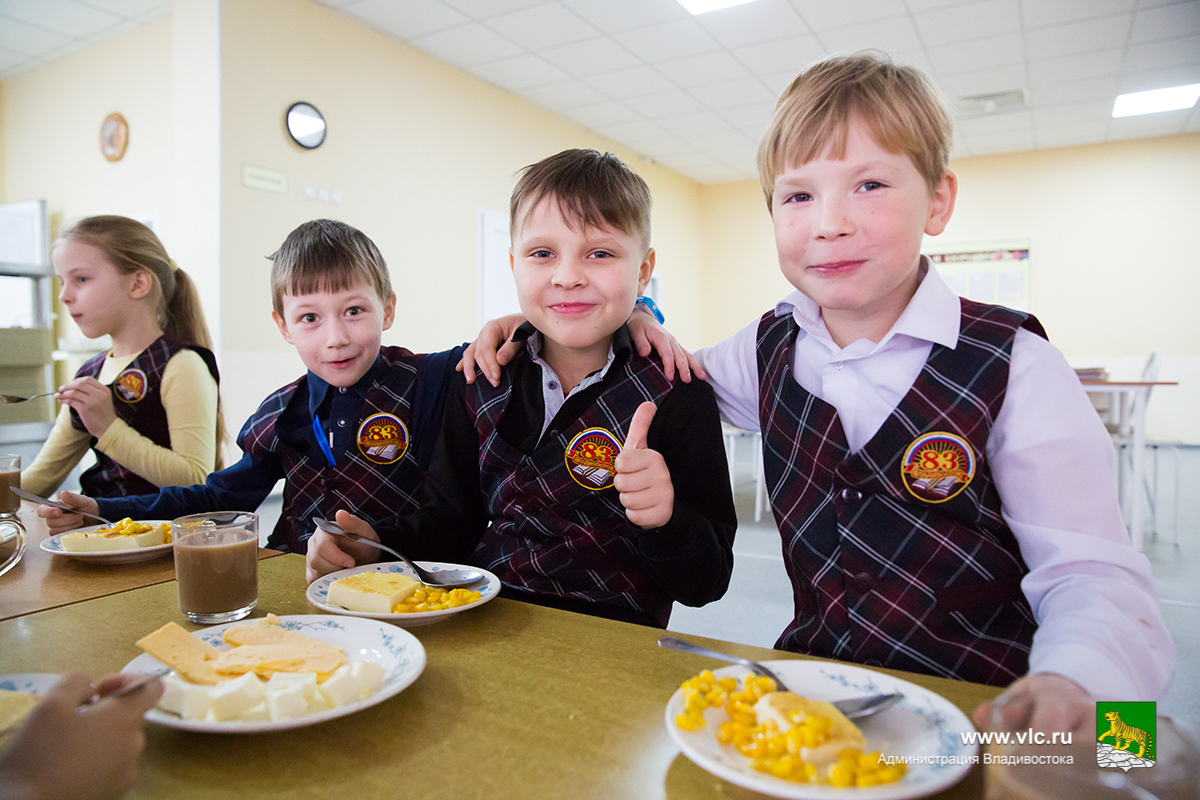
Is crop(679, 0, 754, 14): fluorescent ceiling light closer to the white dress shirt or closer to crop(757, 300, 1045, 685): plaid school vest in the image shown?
the white dress shirt

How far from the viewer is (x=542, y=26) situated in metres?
4.71

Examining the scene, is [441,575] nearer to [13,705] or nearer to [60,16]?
[13,705]

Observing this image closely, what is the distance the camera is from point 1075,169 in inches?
292

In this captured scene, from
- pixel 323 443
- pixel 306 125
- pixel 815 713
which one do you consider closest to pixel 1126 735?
pixel 815 713

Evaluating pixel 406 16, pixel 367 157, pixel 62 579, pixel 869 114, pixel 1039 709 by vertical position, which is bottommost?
pixel 62 579

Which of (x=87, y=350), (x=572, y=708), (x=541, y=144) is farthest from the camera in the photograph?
(x=541, y=144)

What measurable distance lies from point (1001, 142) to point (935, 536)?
7764 millimetres

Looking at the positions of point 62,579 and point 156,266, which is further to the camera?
point 156,266

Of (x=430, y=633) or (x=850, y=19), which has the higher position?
(x=850, y=19)

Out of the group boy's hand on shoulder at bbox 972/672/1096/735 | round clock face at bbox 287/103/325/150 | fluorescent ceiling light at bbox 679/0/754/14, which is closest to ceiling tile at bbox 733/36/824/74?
fluorescent ceiling light at bbox 679/0/754/14

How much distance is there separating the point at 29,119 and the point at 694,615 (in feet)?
20.9

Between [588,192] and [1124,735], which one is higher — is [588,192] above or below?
above

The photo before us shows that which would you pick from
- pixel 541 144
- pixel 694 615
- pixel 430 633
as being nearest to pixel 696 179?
pixel 541 144

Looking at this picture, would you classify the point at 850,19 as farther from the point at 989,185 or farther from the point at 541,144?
the point at 989,185
